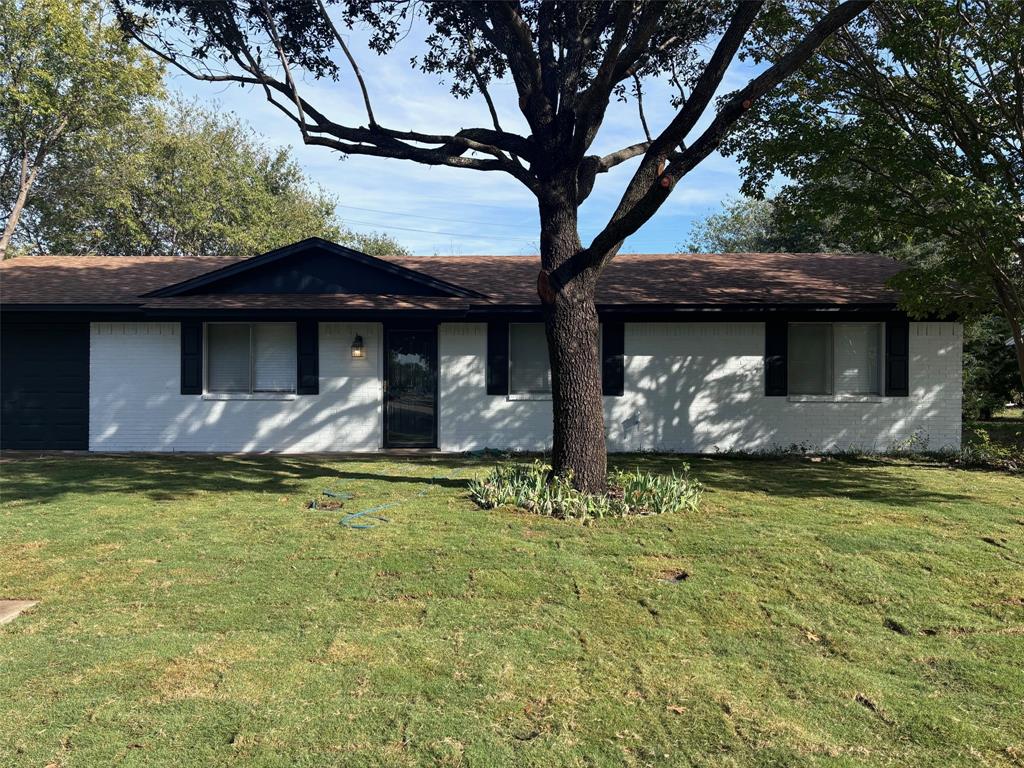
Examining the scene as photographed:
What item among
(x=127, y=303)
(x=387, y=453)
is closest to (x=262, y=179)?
(x=127, y=303)

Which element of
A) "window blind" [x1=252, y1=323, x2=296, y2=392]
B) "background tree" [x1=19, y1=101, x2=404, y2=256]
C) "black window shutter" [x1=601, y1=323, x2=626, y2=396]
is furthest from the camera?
"background tree" [x1=19, y1=101, x2=404, y2=256]

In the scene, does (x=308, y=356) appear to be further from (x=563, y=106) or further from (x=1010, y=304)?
(x=1010, y=304)

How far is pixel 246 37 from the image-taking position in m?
8.98

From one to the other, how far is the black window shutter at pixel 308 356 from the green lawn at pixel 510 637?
523 centimetres

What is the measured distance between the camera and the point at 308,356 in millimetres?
12750

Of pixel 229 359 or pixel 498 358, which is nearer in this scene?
pixel 498 358

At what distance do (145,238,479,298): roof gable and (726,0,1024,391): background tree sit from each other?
20.4 ft

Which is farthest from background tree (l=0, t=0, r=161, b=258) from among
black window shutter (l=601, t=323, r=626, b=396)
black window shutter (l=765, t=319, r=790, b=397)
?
black window shutter (l=765, t=319, r=790, b=397)

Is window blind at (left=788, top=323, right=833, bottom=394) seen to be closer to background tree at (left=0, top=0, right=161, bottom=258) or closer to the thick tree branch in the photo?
the thick tree branch

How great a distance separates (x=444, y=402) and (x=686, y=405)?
449 cm

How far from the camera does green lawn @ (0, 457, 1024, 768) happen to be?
10.2ft

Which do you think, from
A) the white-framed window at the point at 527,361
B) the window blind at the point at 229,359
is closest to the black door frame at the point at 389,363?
the white-framed window at the point at 527,361

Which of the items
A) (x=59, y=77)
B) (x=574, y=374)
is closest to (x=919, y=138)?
(x=574, y=374)

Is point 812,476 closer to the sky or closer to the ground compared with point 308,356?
closer to the ground
